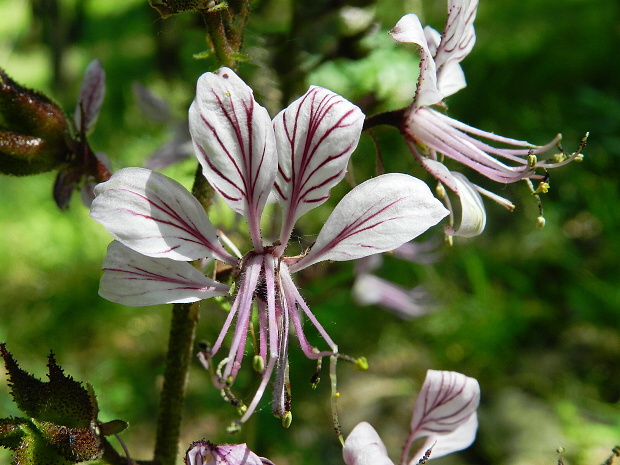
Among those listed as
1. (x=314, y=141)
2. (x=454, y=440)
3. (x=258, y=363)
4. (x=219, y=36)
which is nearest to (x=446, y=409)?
(x=454, y=440)

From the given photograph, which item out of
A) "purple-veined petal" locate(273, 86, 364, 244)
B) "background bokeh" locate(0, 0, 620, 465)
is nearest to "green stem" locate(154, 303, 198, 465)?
"purple-veined petal" locate(273, 86, 364, 244)

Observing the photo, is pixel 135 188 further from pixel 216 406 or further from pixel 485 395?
pixel 485 395

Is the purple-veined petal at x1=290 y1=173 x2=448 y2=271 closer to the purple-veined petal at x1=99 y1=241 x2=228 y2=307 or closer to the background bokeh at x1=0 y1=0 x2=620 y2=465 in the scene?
the purple-veined petal at x1=99 y1=241 x2=228 y2=307

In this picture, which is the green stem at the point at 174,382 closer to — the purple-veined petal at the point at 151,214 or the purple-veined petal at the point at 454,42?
the purple-veined petal at the point at 151,214

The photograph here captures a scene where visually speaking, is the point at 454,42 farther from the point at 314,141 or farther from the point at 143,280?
the point at 143,280

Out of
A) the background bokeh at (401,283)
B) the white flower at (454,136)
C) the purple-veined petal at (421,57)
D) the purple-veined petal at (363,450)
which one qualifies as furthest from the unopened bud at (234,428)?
the background bokeh at (401,283)

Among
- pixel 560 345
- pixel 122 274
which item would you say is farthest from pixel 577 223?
pixel 122 274

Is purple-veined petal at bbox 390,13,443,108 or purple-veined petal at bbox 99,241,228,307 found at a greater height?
purple-veined petal at bbox 390,13,443,108
